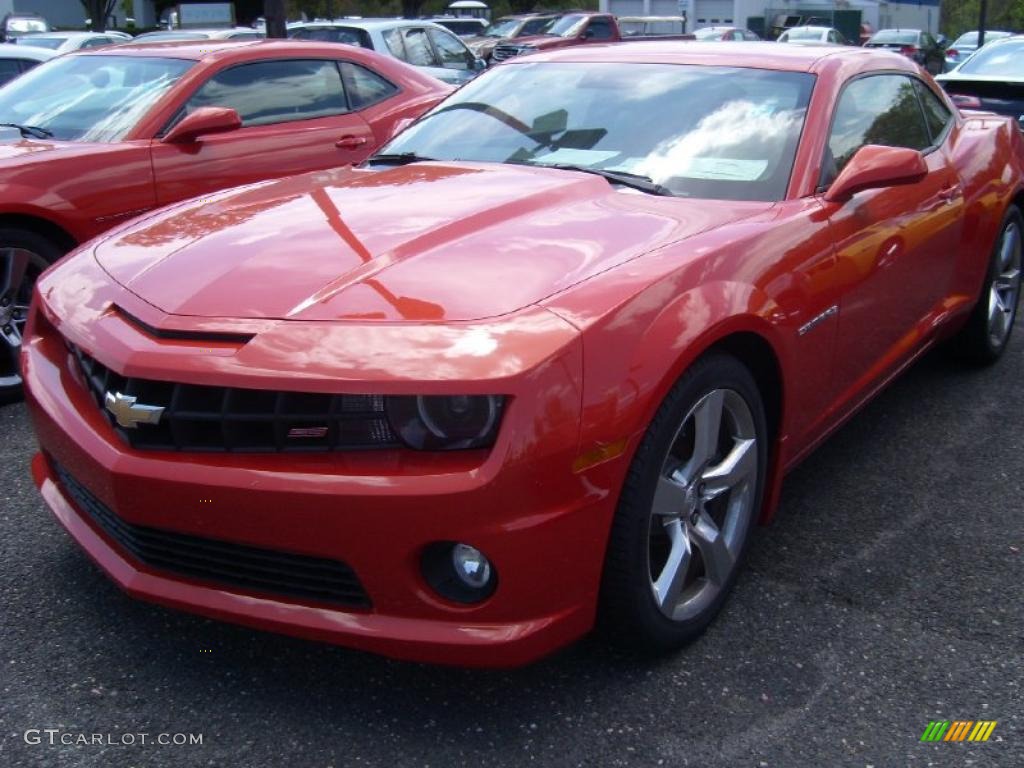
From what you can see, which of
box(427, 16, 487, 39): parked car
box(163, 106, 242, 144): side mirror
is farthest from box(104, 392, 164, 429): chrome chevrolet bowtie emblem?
box(427, 16, 487, 39): parked car

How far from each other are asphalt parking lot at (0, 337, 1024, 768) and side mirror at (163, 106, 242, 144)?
2178 mm

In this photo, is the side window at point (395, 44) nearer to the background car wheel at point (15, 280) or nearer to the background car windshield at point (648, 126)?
the background car wheel at point (15, 280)

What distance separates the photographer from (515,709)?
2535mm

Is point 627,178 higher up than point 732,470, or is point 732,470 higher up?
point 627,178

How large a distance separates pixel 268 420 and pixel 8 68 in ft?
27.0

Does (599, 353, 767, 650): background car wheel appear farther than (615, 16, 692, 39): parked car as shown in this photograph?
No

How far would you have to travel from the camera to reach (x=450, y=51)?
14.6 m

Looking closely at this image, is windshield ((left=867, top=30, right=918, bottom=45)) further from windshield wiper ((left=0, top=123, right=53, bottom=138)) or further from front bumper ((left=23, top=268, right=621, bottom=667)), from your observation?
front bumper ((left=23, top=268, right=621, bottom=667))

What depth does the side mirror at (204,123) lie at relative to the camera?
493 cm

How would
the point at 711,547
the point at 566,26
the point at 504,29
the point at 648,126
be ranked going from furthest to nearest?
the point at 504,29 → the point at 566,26 → the point at 648,126 → the point at 711,547

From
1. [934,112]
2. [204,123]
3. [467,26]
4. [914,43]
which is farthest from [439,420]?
[914,43]

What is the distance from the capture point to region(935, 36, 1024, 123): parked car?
8070 mm

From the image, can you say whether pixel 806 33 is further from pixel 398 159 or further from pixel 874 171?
pixel 874 171

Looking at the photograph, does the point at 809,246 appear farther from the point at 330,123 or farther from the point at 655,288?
the point at 330,123
